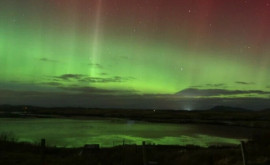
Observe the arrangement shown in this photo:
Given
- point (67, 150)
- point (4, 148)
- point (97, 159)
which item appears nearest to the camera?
point (97, 159)

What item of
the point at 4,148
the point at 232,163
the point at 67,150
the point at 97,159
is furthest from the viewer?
the point at 67,150

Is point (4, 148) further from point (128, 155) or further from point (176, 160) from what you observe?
point (176, 160)

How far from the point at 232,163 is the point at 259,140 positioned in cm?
926

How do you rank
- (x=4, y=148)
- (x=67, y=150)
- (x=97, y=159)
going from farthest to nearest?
(x=67, y=150) < (x=4, y=148) < (x=97, y=159)

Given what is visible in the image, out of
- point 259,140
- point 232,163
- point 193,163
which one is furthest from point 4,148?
point 259,140

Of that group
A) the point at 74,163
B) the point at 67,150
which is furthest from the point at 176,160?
the point at 67,150

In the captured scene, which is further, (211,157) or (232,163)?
(211,157)

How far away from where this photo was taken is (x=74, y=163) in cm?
1800

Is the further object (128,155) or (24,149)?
(24,149)

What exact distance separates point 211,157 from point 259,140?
7917 millimetres

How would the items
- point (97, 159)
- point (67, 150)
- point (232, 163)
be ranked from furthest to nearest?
1. point (67, 150)
2. point (97, 159)
3. point (232, 163)

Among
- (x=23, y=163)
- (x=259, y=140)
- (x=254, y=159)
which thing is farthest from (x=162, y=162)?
(x=259, y=140)

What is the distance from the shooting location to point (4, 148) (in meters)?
25.2

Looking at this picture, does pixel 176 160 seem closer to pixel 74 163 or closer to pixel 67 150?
pixel 74 163
